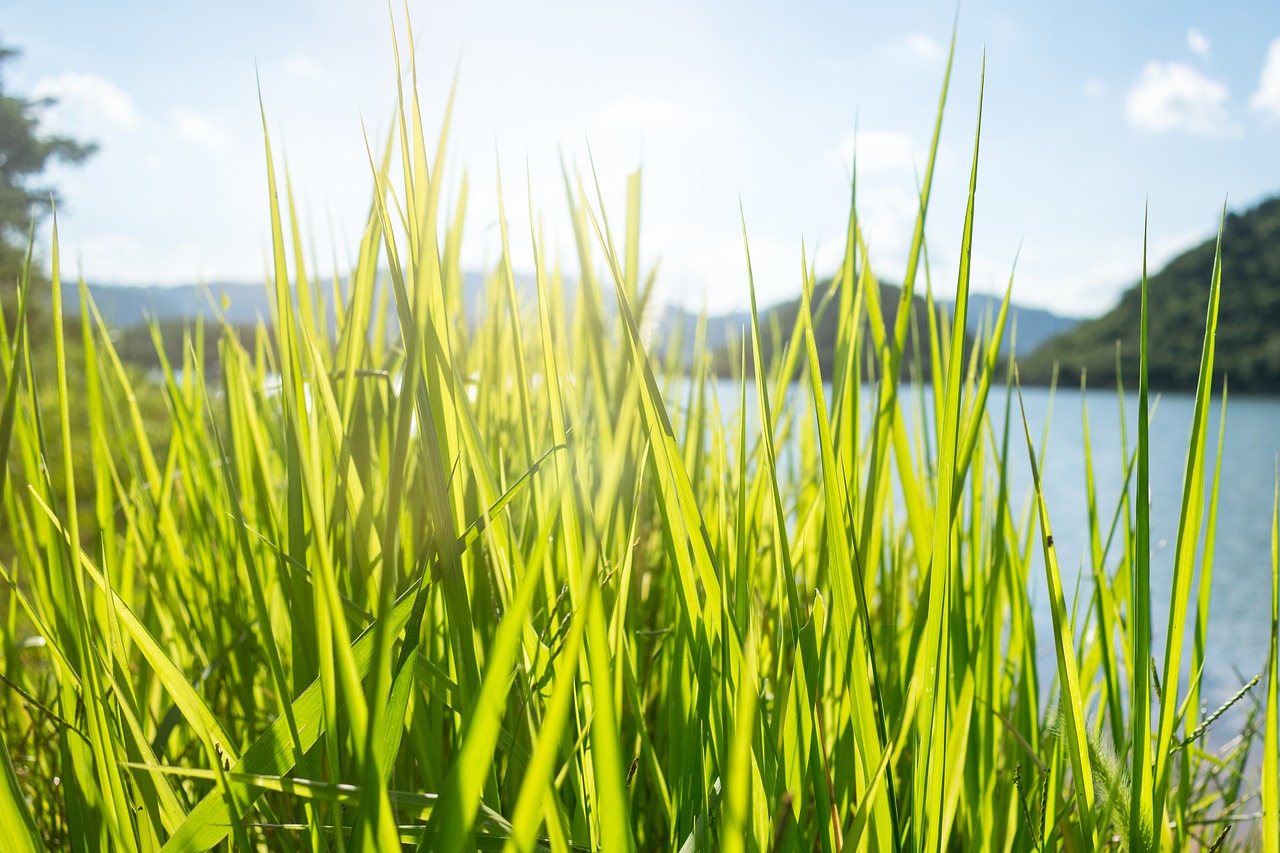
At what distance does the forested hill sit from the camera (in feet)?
74.2

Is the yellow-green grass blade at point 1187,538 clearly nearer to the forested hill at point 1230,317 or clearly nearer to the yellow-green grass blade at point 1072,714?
the yellow-green grass blade at point 1072,714

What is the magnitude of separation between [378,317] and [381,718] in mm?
511

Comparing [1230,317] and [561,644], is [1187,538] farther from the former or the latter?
[1230,317]

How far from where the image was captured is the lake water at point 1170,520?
154 centimetres

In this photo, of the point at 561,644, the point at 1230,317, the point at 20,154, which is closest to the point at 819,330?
the point at 561,644

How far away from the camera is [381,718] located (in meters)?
0.17

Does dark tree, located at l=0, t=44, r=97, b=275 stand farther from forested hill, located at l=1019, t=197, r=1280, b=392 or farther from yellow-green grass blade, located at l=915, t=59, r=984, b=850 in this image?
forested hill, located at l=1019, t=197, r=1280, b=392

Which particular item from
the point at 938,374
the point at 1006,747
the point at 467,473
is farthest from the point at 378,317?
the point at 1006,747

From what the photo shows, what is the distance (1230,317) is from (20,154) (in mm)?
32276

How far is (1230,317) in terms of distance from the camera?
25.2m

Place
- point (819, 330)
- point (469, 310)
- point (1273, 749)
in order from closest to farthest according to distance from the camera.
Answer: point (1273, 749), point (819, 330), point (469, 310)

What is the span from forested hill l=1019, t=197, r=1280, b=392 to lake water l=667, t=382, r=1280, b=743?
942 centimetres

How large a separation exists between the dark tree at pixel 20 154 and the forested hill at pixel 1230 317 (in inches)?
938

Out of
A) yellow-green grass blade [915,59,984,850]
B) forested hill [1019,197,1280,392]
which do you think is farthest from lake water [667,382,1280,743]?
forested hill [1019,197,1280,392]
